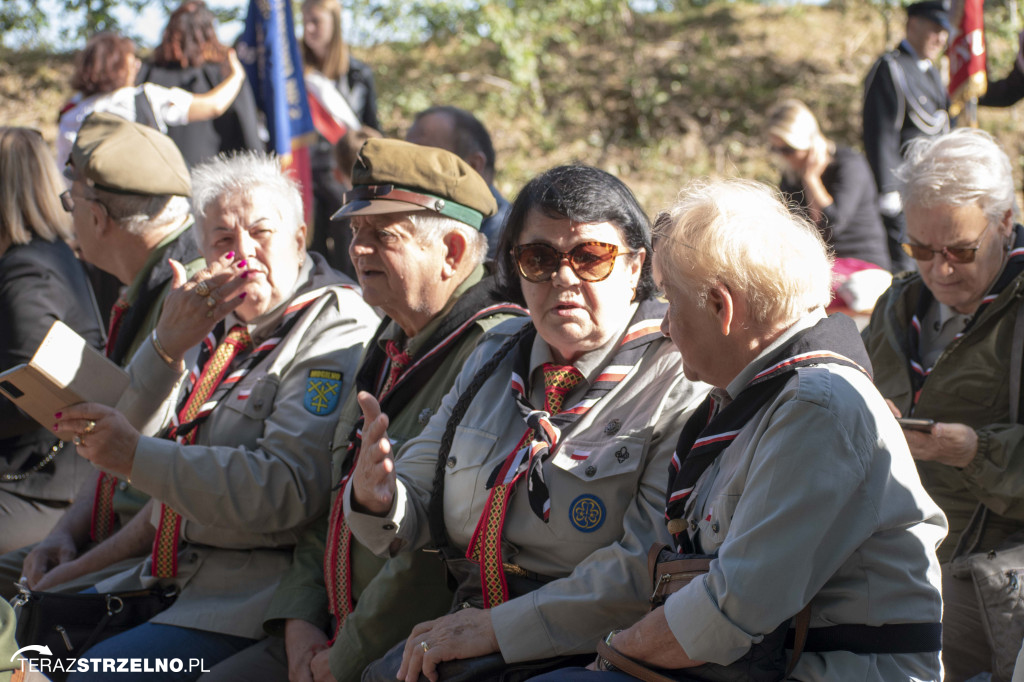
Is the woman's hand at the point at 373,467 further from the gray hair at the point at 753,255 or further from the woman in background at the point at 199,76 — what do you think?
the woman in background at the point at 199,76

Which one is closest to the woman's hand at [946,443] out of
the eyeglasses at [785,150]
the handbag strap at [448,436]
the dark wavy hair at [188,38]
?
the handbag strap at [448,436]

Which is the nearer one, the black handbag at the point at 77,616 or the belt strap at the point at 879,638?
the belt strap at the point at 879,638

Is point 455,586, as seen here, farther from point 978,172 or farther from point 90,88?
point 90,88

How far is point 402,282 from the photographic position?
3.17 metres

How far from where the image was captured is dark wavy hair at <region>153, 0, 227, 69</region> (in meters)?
6.54

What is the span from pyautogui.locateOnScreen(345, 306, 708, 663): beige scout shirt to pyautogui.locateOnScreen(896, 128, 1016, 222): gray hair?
1093mm

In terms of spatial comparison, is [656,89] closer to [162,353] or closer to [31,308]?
[31,308]

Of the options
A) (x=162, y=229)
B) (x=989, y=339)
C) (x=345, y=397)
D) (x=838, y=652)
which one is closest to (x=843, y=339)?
(x=838, y=652)

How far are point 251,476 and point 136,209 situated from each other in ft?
5.23

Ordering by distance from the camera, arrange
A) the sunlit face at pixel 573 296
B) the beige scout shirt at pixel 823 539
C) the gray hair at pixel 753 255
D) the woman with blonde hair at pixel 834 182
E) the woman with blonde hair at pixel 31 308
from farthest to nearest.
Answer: the woman with blonde hair at pixel 834 182
the woman with blonde hair at pixel 31 308
the sunlit face at pixel 573 296
the gray hair at pixel 753 255
the beige scout shirt at pixel 823 539

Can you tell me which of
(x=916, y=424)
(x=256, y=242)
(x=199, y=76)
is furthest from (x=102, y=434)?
(x=199, y=76)

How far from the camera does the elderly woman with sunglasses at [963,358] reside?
277 cm

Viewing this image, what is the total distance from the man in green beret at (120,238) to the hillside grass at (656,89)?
23.2 ft

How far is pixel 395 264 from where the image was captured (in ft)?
10.4
